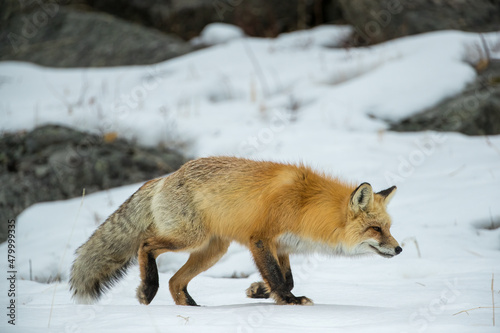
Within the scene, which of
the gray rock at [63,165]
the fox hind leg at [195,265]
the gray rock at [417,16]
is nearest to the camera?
the fox hind leg at [195,265]

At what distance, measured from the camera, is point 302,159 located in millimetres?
5941

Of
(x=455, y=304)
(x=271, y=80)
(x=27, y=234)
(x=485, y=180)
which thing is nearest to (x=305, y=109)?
(x=271, y=80)

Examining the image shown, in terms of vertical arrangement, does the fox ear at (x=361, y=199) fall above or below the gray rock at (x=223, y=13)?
above

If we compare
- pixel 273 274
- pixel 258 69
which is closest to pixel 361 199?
pixel 273 274

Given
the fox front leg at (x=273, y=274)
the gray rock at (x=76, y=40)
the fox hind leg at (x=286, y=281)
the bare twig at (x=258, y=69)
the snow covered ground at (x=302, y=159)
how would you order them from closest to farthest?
the snow covered ground at (x=302, y=159) → the fox front leg at (x=273, y=274) → the fox hind leg at (x=286, y=281) → the bare twig at (x=258, y=69) → the gray rock at (x=76, y=40)

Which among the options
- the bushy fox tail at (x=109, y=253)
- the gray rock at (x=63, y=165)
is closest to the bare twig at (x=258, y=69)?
the gray rock at (x=63, y=165)

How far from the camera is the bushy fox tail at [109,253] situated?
141 inches

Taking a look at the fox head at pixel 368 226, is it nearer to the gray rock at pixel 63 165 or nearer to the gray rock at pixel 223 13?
the gray rock at pixel 63 165

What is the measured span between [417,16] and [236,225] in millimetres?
7748

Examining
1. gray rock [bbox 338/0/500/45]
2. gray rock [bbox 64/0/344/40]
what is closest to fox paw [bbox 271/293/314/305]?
gray rock [bbox 338/0/500/45]

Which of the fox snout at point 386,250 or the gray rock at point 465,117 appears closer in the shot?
the fox snout at point 386,250

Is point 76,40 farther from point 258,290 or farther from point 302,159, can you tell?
point 258,290

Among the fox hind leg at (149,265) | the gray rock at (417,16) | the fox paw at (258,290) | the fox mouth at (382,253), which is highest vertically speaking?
the fox mouth at (382,253)

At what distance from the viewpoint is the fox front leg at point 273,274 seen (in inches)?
129
